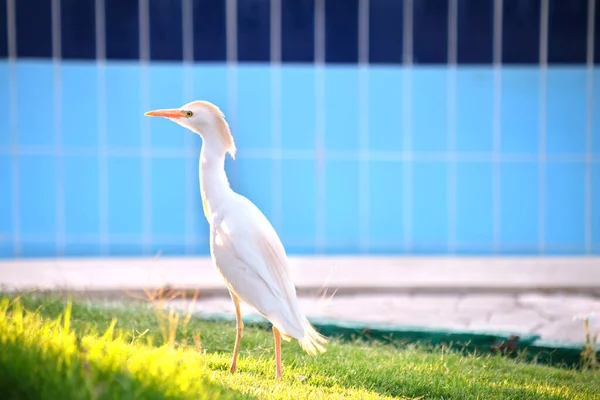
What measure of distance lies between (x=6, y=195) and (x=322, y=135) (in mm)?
4276

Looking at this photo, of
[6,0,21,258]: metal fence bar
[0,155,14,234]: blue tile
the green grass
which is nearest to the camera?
the green grass

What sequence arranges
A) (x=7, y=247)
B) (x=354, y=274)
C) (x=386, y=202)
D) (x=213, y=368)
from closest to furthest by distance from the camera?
1. (x=213, y=368)
2. (x=354, y=274)
3. (x=7, y=247)
4. (x=386, y=202)

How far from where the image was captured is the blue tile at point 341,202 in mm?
12133

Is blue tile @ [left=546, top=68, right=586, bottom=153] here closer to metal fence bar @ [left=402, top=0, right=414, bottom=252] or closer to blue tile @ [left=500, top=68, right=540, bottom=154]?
blue tile @ [left=500, top=68, right=540, bottom=154]

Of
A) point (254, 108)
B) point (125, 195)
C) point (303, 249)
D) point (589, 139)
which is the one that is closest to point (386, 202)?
point (303, 249)

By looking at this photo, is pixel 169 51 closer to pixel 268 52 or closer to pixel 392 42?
pixel 268 52

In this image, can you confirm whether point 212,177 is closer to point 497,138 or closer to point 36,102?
point 36,102

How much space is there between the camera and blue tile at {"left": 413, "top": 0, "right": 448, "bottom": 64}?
39.4 ft

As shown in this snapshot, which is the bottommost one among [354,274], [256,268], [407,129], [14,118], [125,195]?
[354,274]

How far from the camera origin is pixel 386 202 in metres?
12.3

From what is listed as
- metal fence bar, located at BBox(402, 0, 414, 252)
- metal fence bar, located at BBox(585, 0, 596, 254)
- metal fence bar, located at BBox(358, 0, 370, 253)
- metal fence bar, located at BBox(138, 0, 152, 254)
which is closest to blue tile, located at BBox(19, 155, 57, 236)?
metal fence bar, located at BBox(138, 0, 152, 254)

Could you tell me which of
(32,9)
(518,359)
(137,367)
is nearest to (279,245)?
(137,367)

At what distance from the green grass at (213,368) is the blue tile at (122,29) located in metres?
6.04

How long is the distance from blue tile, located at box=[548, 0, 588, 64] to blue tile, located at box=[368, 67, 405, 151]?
2.08m
